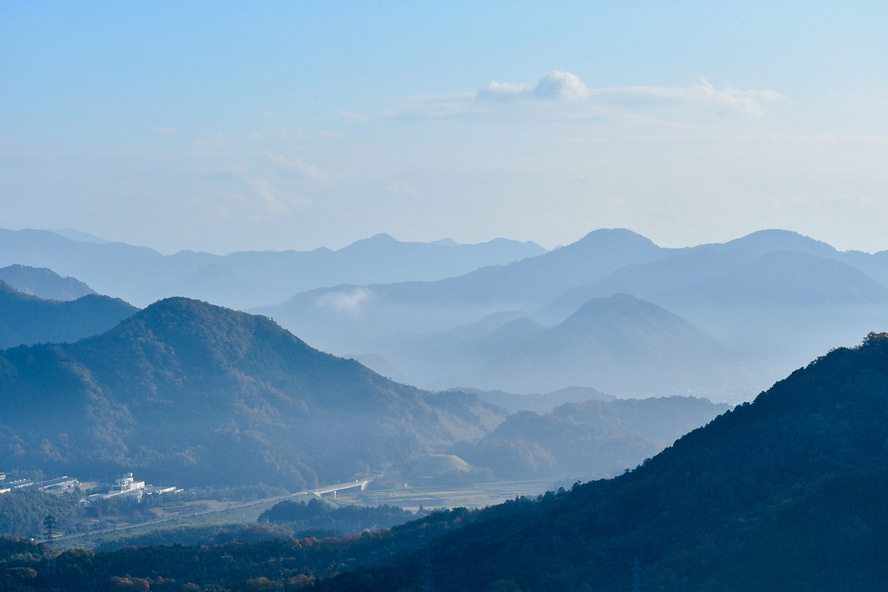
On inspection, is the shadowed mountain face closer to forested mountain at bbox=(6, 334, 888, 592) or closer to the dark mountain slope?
forested mountain at bbox=(6, 334, 888, 592)

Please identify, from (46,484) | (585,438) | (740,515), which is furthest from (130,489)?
(740,515)

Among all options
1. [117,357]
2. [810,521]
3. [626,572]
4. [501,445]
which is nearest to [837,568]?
[810,521]

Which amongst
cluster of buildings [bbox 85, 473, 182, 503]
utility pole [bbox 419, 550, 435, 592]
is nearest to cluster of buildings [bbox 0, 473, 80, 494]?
cluster of buildings [bbox 85, 473, 182, 503]

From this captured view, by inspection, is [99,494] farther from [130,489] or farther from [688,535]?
[688,535]

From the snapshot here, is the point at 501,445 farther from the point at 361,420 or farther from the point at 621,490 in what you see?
the point at 621,490

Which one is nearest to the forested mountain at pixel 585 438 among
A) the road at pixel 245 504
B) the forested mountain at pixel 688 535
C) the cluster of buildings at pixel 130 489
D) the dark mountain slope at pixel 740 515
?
the road at pixel 245 504

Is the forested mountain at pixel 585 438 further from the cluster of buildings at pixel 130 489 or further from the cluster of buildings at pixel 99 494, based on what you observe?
the cluster of buildings at pixel 99 494
